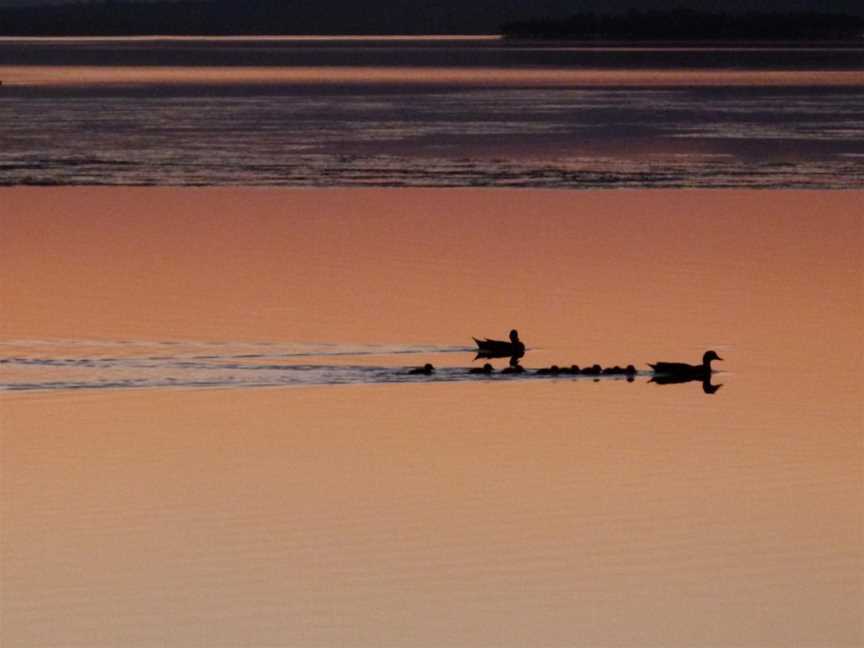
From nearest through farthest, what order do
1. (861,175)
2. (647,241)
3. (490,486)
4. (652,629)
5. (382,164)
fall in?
(652,629), (490,486), (647,241), (861,175), (382,164)

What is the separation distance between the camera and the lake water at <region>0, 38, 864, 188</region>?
116 ft

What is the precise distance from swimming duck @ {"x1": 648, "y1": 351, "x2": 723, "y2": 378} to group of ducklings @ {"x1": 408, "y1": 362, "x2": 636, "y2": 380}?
0.22 meters

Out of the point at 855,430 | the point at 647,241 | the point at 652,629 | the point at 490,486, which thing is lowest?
the point at 652,629

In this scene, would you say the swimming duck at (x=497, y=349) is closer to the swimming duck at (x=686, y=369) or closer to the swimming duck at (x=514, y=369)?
the swimming duck at (x=514, y=369)

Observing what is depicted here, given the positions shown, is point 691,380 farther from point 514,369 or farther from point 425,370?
point 425,370

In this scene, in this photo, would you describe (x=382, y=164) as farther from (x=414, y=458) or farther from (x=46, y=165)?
(x=414, y=458)

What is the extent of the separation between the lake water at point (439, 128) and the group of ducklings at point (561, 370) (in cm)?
1449

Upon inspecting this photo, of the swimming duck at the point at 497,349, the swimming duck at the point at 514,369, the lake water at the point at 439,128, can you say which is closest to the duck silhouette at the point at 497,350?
the swimming duck at the point at 497,349

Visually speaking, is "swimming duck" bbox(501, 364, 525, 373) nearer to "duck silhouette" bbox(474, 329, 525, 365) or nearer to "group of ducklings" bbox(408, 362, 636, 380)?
"group of ducklings" bbox(408, 362, 636, 380)

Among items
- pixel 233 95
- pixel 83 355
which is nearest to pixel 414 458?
pixel 83 355

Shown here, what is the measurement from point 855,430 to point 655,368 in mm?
2472

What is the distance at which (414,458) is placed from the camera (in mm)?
15906

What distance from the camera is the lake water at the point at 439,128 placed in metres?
35.2

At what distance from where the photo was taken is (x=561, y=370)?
19.0m
